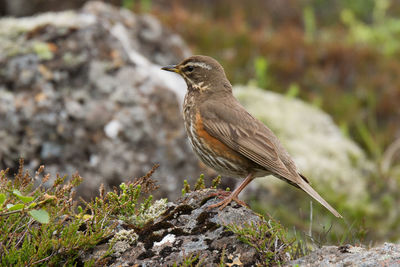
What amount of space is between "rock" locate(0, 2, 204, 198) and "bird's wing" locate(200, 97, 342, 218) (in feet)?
6.97

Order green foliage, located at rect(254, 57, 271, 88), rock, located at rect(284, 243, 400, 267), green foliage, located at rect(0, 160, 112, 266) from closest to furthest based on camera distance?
rock, located at rect(284, 243, 400, 267)
green foliage, located at rect(0, 160, 112, 266)
green foliage, located at rect(254, 57, 271, 88)

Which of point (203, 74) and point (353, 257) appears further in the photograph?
point (203, 74)

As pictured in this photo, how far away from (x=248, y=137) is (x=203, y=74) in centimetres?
113

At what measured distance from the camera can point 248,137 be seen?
5594 millimetres

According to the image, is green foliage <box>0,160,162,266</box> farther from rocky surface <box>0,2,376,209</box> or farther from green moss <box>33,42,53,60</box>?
green moss <box>33,42,53,60</box>

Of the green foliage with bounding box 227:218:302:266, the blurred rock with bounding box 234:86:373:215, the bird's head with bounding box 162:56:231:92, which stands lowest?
the blurred rock with bounding box 234:86:373:215

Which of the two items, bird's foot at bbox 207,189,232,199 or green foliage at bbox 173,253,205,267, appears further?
bird's foot at bbox 207,189,232,199

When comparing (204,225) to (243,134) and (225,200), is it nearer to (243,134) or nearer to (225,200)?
(225,200)

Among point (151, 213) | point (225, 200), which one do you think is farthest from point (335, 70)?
point (151, 213)

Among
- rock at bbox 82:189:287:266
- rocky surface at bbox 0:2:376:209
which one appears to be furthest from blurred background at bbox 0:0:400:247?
rock at bbox 82:189:287:266

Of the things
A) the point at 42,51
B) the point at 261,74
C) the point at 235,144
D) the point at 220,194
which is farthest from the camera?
the point at 261,74

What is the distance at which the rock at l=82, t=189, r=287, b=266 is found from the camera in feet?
13.0

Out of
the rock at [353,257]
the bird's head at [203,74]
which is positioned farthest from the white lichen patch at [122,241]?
the bird's head at [203,74]

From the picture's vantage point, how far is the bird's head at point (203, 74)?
6.31m
